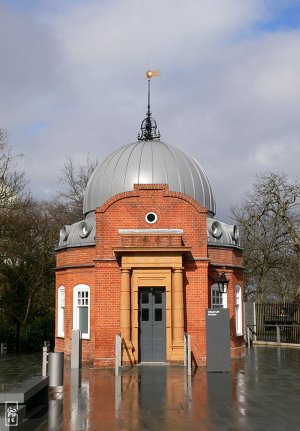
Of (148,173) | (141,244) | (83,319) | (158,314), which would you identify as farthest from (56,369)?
(148,173)

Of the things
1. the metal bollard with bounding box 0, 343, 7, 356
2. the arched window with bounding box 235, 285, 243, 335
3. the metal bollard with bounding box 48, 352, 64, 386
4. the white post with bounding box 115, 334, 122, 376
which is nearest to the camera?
the metal bollard with bounding box 48, 352, 64, 386

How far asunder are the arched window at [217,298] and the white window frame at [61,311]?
648 centimetres

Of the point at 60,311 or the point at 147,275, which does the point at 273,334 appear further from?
the point at 147,275

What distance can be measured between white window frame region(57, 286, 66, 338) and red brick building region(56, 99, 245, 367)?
0.05 m

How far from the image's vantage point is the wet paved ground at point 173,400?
1026 centimetres

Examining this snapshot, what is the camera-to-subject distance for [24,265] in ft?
99.9

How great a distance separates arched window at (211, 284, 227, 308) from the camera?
21764 mm

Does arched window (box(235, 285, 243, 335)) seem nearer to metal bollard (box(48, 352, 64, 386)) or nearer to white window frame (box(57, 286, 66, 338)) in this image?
white window frame (box(57, 286, 66, 338))

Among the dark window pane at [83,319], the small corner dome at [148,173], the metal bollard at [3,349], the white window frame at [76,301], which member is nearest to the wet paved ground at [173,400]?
the dark window pane at [83,319]

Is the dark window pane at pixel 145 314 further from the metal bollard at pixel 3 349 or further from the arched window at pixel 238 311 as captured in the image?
the metal bollard at pixel 3 349

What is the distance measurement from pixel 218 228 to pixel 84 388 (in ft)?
33.0

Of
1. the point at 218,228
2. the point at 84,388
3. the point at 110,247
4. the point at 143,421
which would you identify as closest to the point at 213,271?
the point at 218,228

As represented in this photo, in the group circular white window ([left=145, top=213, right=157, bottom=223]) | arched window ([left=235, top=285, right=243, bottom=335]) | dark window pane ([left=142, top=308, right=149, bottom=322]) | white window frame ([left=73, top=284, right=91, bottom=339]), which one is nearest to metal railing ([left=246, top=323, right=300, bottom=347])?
arched window ([left=235, top=285, right=243, bottom=335])

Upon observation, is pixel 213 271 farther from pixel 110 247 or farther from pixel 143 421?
pixel 143 421
